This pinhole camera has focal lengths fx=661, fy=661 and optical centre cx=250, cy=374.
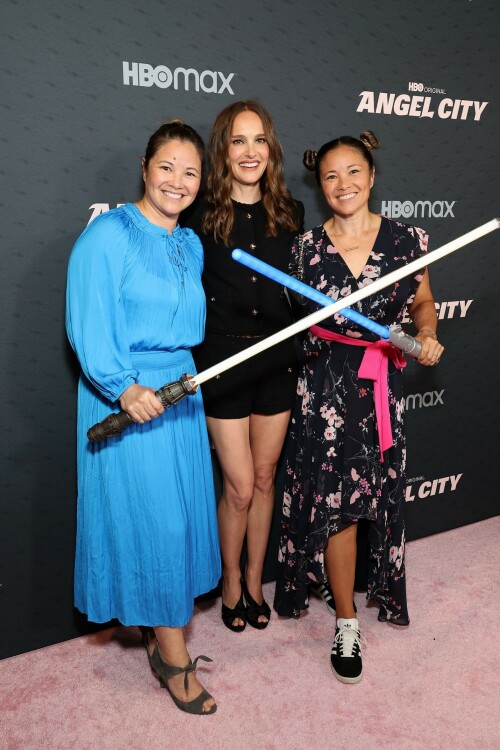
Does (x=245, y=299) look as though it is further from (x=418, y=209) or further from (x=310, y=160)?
(x=418, y=209)

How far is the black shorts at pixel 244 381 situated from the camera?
1986 mm

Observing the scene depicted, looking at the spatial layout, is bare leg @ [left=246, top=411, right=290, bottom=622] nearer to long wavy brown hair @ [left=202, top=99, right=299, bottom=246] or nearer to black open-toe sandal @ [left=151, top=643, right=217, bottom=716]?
black open-toe sandal @ [left=151, top=643, right=217, bottom=716]

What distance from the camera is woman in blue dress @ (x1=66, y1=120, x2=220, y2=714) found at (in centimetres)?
160

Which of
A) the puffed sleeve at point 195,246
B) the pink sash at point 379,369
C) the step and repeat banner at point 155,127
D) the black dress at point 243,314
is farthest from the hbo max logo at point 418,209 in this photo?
the puffed sleeve at point 195,246

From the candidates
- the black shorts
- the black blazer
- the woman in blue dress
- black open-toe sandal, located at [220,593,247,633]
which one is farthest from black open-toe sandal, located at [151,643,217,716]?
the black blazer

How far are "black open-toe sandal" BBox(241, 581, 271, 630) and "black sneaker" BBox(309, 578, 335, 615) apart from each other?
216 millimetres

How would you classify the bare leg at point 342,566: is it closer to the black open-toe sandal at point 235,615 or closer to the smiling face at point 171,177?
the black open-toe sandal at point 235,615

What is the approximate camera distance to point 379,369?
193cm

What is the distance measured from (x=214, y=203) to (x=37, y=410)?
2.67 feet

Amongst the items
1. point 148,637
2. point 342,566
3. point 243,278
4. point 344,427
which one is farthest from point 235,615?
point 243,278

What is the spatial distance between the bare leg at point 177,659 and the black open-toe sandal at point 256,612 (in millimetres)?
392

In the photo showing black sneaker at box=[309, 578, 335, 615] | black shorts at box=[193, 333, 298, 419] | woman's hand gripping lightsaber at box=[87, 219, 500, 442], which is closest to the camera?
woman's hand gripping lightsaber at box=[87, 219, 500, 442]

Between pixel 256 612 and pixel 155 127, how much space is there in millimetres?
1607

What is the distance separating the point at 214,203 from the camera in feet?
6.36
